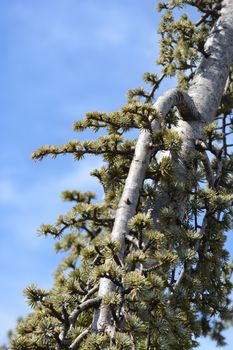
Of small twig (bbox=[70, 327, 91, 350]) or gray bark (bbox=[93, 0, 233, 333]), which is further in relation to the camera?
gray bark (bbox=[93, 0, 233, 333])

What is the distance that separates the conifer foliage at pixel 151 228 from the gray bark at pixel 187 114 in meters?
0.01

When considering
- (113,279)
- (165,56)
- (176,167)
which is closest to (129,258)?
(113,279)

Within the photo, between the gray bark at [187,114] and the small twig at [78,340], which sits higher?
the gray bark at [187,114]

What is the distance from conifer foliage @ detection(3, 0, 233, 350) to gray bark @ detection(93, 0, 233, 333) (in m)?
0.01

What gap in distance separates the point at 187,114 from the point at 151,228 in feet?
6.58

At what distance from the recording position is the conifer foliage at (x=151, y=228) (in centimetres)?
339

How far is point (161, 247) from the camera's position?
397 centimetres

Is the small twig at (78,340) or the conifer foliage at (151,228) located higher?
the conifer foliage at (151,228)

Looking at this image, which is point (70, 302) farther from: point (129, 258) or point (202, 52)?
point (202, 52)

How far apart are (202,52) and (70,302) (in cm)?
457

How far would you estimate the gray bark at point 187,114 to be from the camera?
3984 millimetres

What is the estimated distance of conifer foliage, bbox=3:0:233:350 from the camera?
133 inches

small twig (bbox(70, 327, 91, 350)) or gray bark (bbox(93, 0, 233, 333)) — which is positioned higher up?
gray bark (bbox(93, 0, 233, 333))

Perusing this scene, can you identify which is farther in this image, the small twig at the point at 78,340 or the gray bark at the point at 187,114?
the gray bark at the point at 187,114
